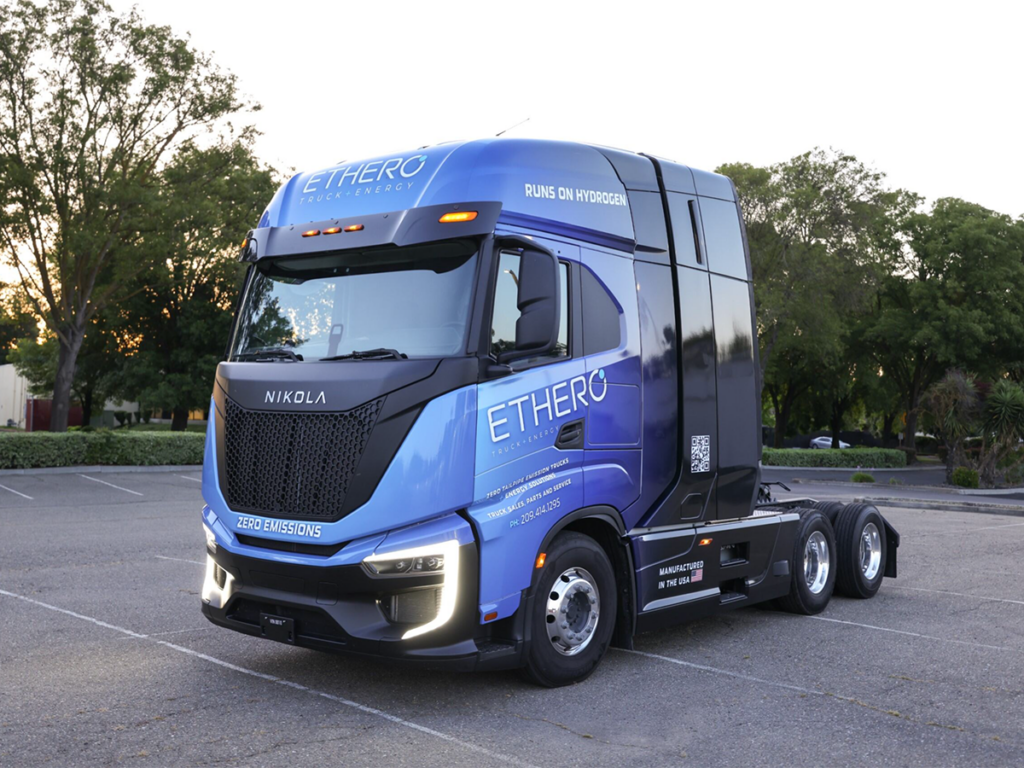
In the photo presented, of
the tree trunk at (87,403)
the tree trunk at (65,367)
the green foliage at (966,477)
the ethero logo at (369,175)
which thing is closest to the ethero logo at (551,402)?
the ethero logo at (369,175)

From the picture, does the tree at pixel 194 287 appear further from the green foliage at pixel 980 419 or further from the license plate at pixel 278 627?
the license plate at pixel 278 627

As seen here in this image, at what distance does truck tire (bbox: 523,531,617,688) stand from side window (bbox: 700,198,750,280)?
2.65 meters

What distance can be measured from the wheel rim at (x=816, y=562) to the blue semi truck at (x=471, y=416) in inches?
72.9

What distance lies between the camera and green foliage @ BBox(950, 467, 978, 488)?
31672 millimetres

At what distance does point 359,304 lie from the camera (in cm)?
619

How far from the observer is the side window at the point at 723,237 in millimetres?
7824

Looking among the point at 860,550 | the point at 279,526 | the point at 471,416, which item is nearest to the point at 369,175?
the point at 471,416

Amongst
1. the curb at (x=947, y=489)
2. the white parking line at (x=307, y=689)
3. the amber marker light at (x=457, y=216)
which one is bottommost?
the curb at (x=947, y=489)

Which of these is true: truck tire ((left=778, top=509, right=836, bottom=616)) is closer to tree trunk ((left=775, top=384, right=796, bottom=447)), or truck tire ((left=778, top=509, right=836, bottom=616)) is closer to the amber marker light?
the amber marker light

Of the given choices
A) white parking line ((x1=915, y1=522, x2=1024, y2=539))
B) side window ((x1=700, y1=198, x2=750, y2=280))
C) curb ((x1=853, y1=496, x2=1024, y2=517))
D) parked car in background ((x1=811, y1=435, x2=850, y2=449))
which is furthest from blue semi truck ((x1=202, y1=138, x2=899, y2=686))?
parked car in background ((x1=811, y1=435, x2=850, y2=449))

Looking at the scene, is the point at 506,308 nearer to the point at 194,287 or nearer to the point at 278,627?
the point at 278,627

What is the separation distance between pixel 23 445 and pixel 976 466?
91.1 ft

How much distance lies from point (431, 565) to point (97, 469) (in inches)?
884

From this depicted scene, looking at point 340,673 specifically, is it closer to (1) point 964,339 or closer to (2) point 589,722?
(2) point 589,722
